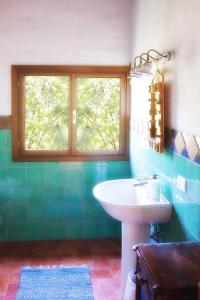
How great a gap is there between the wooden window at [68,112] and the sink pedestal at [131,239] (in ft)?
4.46

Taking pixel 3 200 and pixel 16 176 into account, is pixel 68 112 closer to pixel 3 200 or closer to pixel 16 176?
pixel 16 176

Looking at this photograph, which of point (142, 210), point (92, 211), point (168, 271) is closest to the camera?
point (168, 271)

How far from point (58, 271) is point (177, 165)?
60.5 inches

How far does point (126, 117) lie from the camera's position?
4.14 metres

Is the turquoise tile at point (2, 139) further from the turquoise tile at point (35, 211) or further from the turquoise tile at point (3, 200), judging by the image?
the turquoise tile at point (35, 211)

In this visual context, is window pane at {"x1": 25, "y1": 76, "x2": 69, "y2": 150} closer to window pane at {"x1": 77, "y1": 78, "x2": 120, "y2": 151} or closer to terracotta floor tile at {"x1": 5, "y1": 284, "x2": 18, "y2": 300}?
window pane at {"x1": 77, "y1": 78, "x2": 120, "y2": 151}

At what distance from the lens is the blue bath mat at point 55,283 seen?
302 centimetres

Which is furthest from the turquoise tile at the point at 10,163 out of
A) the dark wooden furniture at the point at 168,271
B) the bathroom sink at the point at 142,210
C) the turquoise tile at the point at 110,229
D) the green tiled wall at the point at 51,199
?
the dark wooden furniture at the point at 168,271

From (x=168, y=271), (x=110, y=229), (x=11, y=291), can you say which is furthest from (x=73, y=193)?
(x=168, y=271)

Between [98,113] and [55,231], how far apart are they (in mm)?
1319

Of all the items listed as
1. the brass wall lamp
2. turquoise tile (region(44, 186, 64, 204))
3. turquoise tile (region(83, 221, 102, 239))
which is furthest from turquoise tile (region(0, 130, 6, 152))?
the brass wall lamp

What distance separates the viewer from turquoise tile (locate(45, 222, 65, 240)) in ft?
13.6

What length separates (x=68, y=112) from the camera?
407 centimetres

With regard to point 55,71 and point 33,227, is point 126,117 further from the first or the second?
point 33,227
